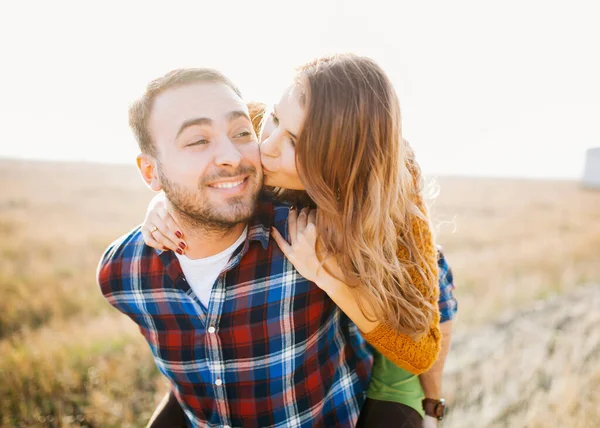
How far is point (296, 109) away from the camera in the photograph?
6.78 feet

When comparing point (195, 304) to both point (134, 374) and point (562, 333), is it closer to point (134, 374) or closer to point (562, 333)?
point (134, 374)

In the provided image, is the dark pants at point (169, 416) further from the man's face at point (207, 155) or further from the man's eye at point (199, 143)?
the man's eye at point (199, 143)

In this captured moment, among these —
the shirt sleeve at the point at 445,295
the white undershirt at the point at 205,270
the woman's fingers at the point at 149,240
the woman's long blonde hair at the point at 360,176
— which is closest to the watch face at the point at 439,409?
the shirt sleeve at the point at 445,295

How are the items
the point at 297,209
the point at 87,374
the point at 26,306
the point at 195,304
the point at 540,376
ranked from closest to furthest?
the point at 195,304 → the point at 297,209 → the point at 87,374 → the point at 540,376 → the point at 26,306

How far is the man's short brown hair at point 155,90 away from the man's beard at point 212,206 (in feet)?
0.81

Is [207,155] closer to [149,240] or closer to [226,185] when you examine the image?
[226,185]

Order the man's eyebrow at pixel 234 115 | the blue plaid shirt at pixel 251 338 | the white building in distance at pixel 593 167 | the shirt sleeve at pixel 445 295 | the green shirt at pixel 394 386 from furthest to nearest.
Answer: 1. the white building in distance at pixel 593 167
2. the shirt sleeve at pixel 445 295
3. the green shirt at pixel 394 386
4. the man's eyebrow at pixel 234 115
5. the blue plaid shirt at pixel 251 338

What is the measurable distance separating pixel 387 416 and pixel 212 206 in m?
1.44

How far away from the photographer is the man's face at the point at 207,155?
7.02 ft

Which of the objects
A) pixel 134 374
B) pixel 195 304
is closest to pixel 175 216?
pixel 195 304

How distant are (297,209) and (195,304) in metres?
0.73

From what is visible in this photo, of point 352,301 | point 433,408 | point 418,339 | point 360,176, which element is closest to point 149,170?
point 360,176

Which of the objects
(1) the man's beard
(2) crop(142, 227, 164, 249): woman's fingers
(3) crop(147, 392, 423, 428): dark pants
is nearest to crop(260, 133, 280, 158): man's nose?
(1) the man's beard

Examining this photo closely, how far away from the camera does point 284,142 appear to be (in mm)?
2137
